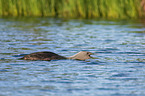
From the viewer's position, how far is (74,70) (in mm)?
9109

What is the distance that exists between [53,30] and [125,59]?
834cm

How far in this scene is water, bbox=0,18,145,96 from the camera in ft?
24.3

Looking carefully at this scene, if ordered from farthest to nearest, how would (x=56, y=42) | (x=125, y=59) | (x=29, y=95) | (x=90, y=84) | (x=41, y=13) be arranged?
(x=41, y=13) < (x=56, y=42) < (x=125, y=59) < (x=90, y=84) < (x=29, y=95)

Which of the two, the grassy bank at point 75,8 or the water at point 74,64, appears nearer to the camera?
the water at point 74,64

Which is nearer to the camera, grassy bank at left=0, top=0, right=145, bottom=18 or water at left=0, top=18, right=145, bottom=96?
water at left=0, top=18, right=145, bottom=96

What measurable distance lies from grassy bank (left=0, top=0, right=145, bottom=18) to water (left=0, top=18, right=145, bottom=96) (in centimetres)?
332

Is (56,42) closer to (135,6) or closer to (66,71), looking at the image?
(66,71)

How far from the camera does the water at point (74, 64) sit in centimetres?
740

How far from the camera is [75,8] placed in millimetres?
23500

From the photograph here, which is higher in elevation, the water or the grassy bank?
the grassy bank

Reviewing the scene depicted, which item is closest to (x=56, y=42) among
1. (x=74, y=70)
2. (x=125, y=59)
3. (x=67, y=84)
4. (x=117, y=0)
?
(x=125, y=59)

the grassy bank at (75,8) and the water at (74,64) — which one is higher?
the grassy bank at (75,8)

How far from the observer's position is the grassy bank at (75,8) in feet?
73.1

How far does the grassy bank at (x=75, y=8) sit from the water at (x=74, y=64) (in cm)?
332
